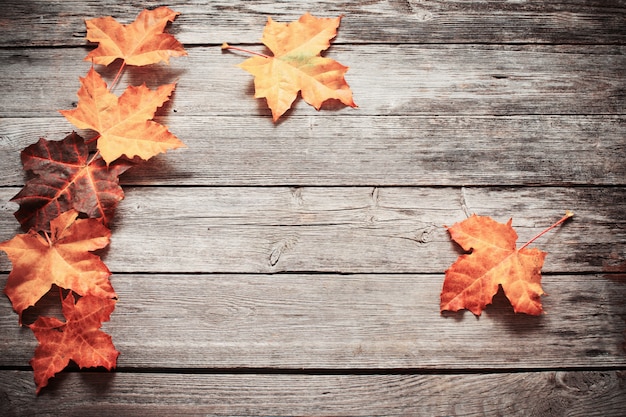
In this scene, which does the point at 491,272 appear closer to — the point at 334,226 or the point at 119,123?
the point at 334,226

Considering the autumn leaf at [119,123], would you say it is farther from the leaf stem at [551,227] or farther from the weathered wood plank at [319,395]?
the leaf stem at [551,227]

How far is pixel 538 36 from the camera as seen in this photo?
4.19 ft

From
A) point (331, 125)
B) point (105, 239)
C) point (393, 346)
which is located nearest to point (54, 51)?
point (105, 239)

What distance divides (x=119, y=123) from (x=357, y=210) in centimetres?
62

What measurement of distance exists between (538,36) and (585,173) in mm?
400

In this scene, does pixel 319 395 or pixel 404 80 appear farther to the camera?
pixel 404 80

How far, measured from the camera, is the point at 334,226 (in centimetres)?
117

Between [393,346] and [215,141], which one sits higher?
[215,141]

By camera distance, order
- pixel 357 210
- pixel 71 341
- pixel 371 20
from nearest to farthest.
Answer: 1. pixel 71 341
2. pixel 357 210
3. pixel 371 20

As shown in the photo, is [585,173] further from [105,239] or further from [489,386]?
[105,239]

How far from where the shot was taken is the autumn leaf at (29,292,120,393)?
1.07 m

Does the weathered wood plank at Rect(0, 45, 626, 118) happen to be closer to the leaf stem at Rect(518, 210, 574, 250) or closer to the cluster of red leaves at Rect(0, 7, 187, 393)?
the cluster of red leaves at Rect(0, 7, 187, 393)

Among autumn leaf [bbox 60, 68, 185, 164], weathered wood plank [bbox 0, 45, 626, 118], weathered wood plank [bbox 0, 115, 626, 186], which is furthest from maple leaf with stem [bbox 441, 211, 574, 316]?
autumn leaf [bbox 60, 68, 185, 164]

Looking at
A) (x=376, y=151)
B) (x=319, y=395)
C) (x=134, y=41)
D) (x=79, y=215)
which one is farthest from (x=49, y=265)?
(x=376, y=151)
